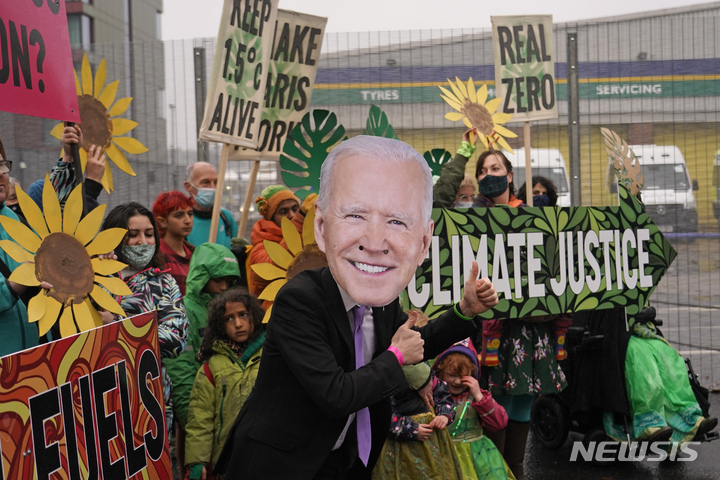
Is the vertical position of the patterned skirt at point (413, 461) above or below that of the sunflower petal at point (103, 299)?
below

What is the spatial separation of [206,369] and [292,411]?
1.68 m

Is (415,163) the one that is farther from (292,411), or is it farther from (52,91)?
(52,91)

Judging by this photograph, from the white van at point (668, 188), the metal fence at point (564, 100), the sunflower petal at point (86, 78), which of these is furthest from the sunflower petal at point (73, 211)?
the white van at point (668, 188)

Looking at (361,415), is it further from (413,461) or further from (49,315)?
(413,461)

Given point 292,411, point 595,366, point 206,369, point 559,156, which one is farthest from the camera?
point 559,156

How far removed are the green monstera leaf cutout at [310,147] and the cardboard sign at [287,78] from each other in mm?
1787

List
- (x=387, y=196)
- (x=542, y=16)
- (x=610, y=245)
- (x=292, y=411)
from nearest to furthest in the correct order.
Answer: (x=387, y=196)
(x=292, y=411)
(x=610, y=245)
(x=542, y=16)

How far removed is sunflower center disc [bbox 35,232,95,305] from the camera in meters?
2.59

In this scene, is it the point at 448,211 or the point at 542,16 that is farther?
the point at 542,16

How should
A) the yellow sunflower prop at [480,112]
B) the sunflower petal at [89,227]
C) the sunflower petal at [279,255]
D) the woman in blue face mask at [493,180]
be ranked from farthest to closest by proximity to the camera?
the yellow sunflower prop at [480,112] → the woman in blue face mask at [493,180] → the sunflower petal at [279,255] → the sunflower petal at [89,227]

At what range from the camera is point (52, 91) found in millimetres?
2877

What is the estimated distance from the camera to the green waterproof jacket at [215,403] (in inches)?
149

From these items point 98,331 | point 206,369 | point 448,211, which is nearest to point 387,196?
point 98,331

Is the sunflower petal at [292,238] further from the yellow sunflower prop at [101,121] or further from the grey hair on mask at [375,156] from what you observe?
the yellow sunflower prop at [101,121]
